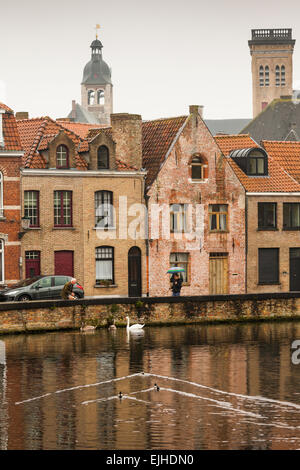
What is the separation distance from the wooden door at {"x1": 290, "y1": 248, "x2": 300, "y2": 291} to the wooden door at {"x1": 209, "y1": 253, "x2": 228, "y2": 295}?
398cm

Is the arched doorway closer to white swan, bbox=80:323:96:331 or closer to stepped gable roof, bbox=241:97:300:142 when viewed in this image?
white swan, bbox=80:323:96:331

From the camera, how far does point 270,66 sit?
143500 millimetres

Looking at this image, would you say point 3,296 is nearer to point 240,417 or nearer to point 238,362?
point 238,362

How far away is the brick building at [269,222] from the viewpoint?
2378 inches

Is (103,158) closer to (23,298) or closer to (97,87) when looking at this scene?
(23,298)

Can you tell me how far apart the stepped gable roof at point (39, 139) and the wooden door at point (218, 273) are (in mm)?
9100

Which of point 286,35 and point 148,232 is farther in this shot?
point 286,35

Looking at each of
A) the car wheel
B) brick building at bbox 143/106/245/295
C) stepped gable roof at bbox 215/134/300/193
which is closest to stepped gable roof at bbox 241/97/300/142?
stepped gable roof at bbox 215/134/300/193

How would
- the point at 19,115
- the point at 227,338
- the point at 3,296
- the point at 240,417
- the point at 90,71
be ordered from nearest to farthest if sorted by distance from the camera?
the point at 240,417, the point at 227,338, the point at 3,296, the point at 19,115, the point at 90,71

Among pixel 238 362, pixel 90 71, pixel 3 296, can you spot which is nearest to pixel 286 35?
pixel 90 71

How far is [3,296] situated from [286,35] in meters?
103

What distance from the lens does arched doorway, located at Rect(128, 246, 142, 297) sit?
190ft
